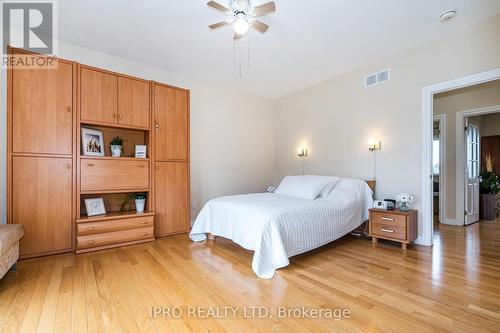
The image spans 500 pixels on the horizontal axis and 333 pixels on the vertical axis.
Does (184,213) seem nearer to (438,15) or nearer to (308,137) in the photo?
(308,137)

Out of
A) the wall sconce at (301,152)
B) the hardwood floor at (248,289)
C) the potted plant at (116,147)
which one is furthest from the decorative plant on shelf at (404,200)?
the potted plant at (116,147)

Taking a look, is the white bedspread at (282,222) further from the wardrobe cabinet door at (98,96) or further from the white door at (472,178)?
the white door at (472,178)

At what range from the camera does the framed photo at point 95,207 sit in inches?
121

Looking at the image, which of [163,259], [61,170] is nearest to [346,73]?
[163,259]

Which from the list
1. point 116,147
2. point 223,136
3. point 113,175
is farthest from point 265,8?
point 223,136

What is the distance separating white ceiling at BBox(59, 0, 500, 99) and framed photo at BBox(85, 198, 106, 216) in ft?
6.89

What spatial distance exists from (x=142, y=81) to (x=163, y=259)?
2.42 m

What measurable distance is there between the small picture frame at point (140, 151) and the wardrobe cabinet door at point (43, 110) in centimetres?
78

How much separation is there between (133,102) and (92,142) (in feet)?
2.51

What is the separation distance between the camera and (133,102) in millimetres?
→ 3254

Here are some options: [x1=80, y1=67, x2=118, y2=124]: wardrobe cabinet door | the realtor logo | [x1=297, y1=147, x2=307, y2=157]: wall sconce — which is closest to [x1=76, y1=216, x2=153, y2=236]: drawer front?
[x1=80, y1=67, x2=118, y2=124]: wardrobe cabinet door

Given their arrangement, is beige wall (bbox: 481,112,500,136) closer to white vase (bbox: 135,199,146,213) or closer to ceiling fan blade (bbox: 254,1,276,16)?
ceiling fan blade (bbox: 254,1,276,16)

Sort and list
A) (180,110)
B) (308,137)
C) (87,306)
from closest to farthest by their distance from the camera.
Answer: (87,306), (180,110), (308,137)

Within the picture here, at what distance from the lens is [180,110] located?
367 centimetres
